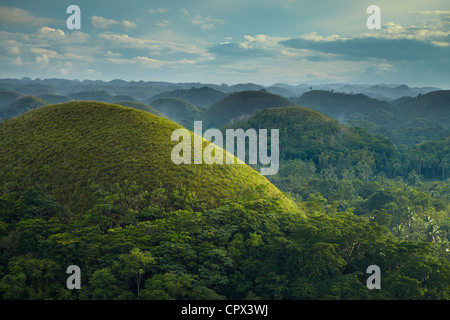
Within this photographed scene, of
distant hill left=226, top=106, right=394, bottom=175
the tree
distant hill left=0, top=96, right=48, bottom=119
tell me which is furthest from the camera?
distant hill left=0, top=96, right=48, bottom=119

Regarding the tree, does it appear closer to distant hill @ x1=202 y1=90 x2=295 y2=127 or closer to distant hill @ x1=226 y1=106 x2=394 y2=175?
distant hill @ x1=226 y1=106 x2=394 y2=175

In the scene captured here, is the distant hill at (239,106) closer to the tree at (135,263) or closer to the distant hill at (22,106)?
the distant hill at (22,106)

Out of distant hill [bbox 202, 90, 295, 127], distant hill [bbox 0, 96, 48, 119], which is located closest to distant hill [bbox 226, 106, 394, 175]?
distant hill [bbox 202, 90, 295, 127]

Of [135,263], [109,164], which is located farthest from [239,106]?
[135,263]

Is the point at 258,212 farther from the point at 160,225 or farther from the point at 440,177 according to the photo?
the point at 440,177

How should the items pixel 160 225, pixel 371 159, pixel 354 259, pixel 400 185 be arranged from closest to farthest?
pixel 354 259 → pixel 160 225 → pixel 400 185 → pixel 371 159
